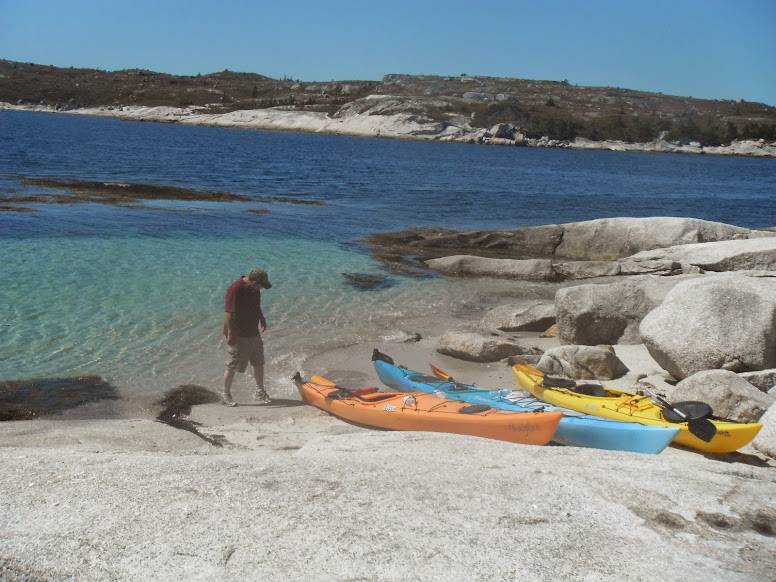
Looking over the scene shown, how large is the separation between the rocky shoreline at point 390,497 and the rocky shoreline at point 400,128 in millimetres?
94578

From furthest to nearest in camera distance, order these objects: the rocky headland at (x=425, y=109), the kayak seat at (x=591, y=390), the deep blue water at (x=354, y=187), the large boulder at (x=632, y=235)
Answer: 1. the rocky headland at (x=425, y=109)
2. the deep blue water at (x=354, y=187)
3. the large boulder at (x=632, y=235)
4. the kayak seat at (x=591, y=390)

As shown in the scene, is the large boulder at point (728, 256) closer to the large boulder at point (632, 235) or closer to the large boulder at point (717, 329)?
the large boulder at point (632, 235)

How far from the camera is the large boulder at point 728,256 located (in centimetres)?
1597

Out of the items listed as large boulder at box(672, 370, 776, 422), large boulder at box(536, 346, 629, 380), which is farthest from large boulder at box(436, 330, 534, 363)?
large boulder at box(672, 370, 776, 422)

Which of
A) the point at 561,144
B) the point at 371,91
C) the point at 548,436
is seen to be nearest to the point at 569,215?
the point at 548,436

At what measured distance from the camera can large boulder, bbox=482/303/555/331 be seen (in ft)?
43.7

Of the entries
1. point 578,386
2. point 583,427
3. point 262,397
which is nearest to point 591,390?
point 578,386

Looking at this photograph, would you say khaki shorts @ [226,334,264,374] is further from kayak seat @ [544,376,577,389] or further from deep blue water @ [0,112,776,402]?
kayak seat @ [544,376,577,389]

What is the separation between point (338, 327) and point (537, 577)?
915cm

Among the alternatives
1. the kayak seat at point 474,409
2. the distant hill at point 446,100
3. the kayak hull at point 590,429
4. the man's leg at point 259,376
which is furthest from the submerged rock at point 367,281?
the distant hill at point 446,100

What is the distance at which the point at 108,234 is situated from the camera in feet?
63.8

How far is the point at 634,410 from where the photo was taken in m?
7.80

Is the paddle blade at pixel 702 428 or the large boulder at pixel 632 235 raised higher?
the large boulder at pixel 632 235

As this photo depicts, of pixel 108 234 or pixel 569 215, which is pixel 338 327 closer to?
pixel 108 234
